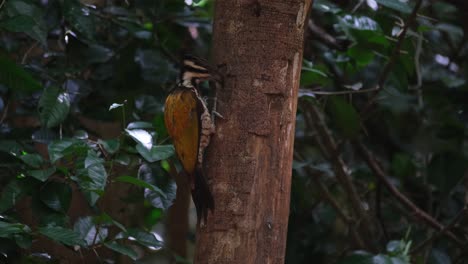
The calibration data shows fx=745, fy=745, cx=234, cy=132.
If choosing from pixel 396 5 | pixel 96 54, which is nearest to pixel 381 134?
pixel 396 5

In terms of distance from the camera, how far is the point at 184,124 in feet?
9.57

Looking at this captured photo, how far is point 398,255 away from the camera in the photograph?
3664 mm

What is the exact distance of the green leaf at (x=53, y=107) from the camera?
324 centimetres

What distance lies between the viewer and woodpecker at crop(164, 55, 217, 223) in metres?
2.74

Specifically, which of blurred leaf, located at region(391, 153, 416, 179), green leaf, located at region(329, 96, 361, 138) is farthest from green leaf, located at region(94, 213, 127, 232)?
blurred leaf, located at region(391, 153, 416, 179)

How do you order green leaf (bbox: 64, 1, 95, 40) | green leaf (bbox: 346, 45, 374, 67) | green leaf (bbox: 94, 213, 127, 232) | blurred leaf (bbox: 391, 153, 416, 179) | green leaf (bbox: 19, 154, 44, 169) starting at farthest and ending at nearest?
blurred leaf (bbox: 391, 153, 416, 179)
green leaf (bbox: 346, 45, 374, 67)
green leaf (bbox: 64, 1, 95, 40)
green leaf (bbox: 94, 213, 127, 232)
green leaf (bbox: 19, 154, 44, 169)

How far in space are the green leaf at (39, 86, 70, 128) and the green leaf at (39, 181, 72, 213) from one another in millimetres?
293

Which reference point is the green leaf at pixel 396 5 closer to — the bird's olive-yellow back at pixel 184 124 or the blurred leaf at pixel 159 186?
the bird's olive-yellow back at pixel 184 124

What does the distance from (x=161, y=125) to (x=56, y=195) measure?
1.75ft

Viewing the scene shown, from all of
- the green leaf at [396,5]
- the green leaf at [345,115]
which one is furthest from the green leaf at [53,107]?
the green leaf at [396,5]

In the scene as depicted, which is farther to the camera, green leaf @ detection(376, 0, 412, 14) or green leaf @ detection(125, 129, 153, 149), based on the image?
green leaf @ detection(376, 0, 412, 14)

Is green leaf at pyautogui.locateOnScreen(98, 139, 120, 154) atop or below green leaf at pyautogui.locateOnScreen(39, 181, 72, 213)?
atop

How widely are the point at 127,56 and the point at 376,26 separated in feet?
4.22

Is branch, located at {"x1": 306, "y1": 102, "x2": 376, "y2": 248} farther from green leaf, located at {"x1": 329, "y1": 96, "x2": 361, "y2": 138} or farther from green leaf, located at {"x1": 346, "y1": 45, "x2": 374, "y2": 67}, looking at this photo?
green leaf, located at {"x1": 346, "y1": 45, "x2": 374, "y2": 67}
